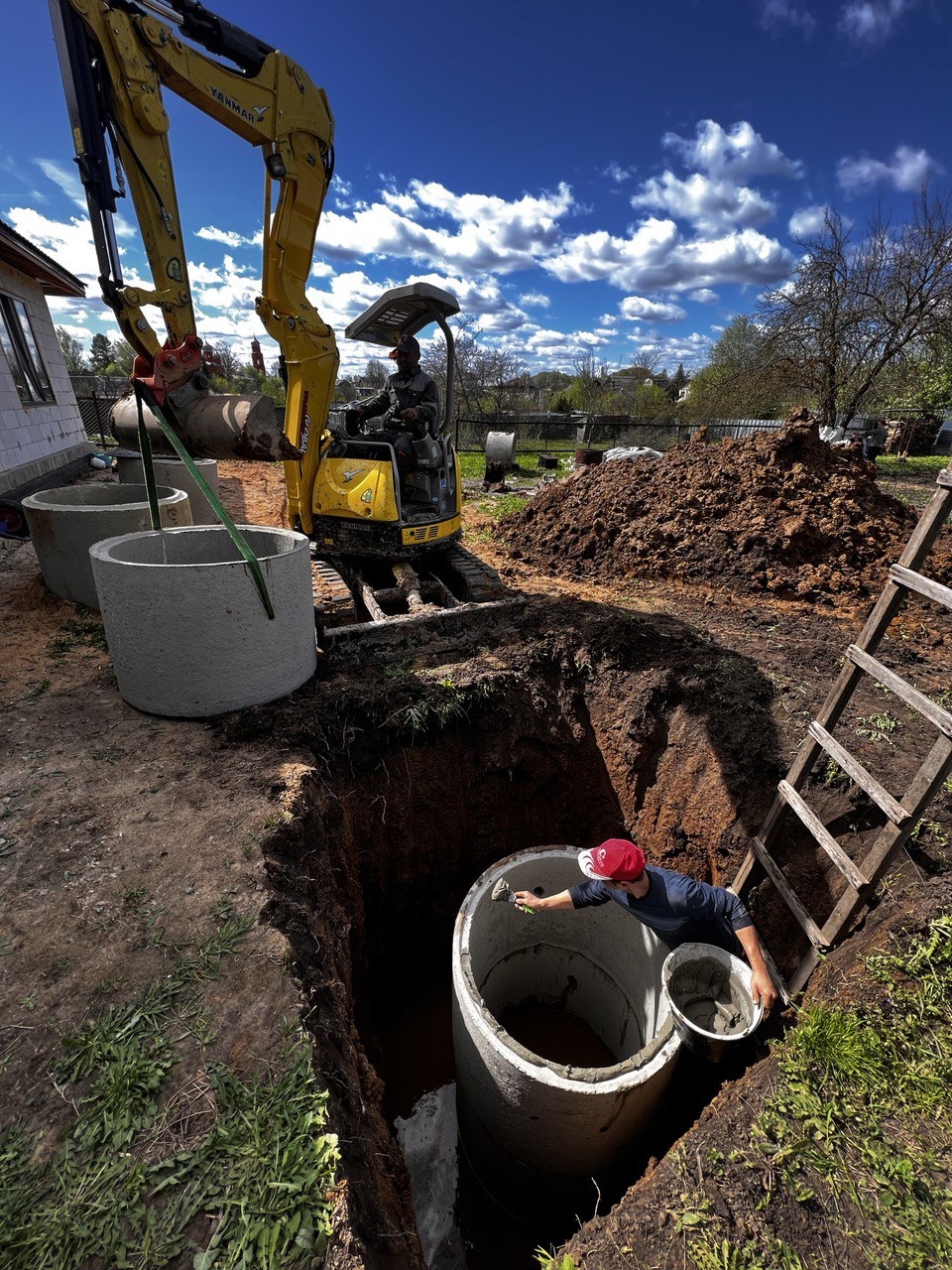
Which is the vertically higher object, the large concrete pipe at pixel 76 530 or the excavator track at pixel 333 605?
the large concrete pipe at pixel 76 530

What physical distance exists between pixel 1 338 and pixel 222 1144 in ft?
37.8

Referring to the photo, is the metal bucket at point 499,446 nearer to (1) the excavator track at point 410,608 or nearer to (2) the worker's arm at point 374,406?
(2) the worker's arm at point 374,406

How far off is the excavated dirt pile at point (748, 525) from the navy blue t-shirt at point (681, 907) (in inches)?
187

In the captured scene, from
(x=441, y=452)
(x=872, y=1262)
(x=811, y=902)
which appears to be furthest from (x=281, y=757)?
(x=441, y=452)

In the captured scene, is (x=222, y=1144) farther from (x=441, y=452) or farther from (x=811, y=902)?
(x=441, y=452)

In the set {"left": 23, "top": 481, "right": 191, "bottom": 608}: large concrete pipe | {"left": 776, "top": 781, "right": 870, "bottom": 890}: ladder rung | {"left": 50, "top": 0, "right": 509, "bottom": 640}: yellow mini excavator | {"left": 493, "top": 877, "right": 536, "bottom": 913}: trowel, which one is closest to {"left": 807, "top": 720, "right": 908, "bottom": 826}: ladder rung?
{"left": 776, "top": 781, "right": 870, "bottom": 890}: ladder rung

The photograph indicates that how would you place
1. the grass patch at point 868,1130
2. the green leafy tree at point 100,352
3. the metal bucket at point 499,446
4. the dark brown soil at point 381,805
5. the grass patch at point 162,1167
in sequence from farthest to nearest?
the green leafy tree at point 100,352
the metal bucket at point 499,446
the dark brown soil at point 381,805
the grass patch at point 868,1130
the grass patch at point 162,1167

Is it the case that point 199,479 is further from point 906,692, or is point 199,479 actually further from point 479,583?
point 906,692

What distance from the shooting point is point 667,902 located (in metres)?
3.21

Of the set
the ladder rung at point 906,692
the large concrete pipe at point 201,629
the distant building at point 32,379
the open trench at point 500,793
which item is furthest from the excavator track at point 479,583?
the distant building at point 32,379

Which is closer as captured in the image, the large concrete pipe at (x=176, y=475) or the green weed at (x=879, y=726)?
the green weed at (x=879, y=726)

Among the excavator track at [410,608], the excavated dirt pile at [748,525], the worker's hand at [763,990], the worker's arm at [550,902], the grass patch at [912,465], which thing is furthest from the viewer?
the grass patch at [912,465]

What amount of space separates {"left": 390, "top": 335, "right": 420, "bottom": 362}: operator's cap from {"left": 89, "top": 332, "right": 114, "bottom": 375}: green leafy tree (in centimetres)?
4099

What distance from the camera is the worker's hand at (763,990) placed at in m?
2.87
